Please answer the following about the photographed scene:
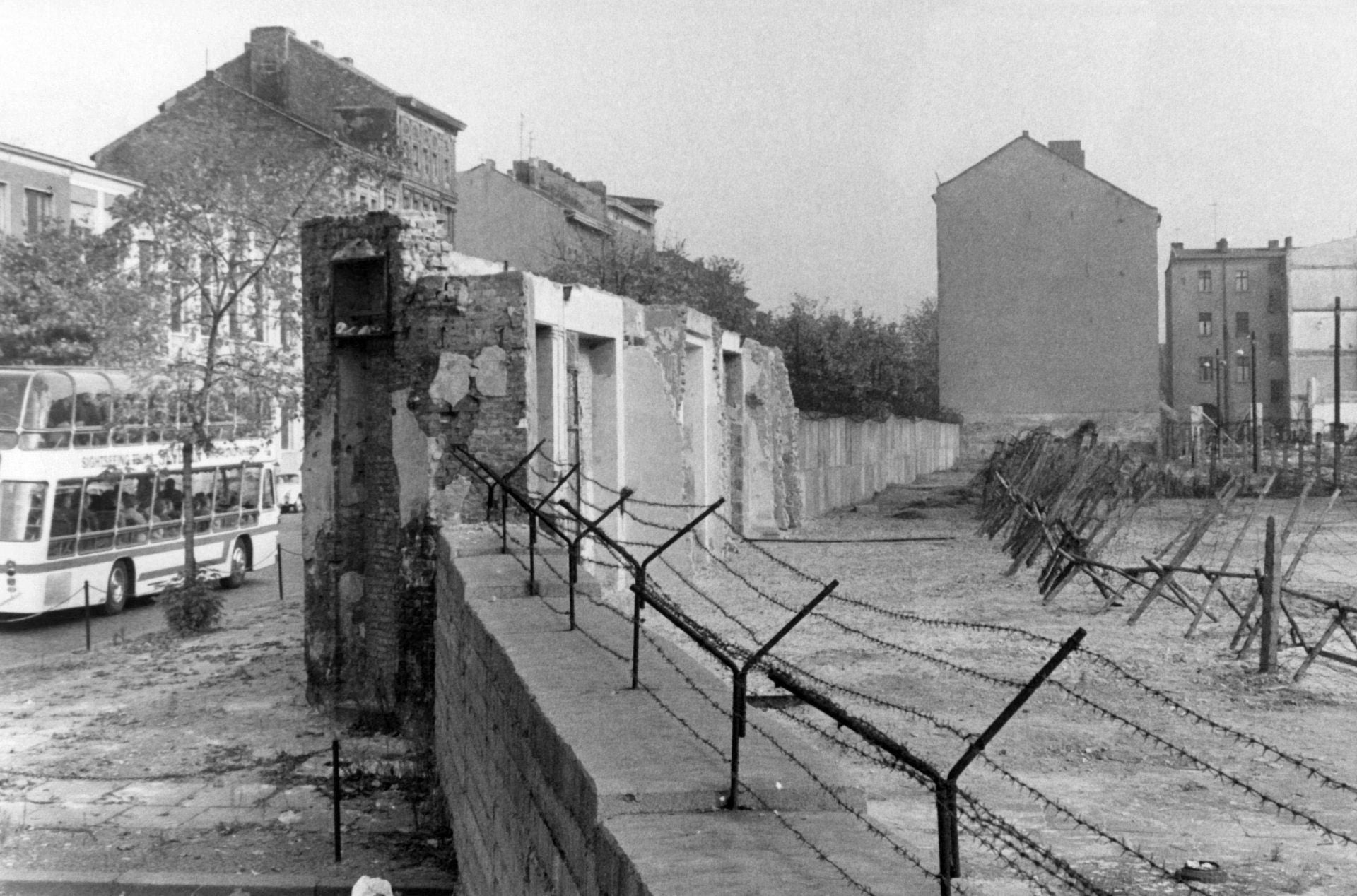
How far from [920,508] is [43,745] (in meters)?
26.9

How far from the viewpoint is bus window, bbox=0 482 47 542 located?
2078 centimetres

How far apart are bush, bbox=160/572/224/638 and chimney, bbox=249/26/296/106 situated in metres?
30.1

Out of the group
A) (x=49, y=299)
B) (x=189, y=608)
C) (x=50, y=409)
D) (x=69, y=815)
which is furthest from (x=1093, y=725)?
(x=49, y=299)

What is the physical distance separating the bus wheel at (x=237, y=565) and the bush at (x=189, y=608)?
6860mm

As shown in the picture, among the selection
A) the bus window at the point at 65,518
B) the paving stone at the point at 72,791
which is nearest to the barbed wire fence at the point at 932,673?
the paving stone at the point at 72,791

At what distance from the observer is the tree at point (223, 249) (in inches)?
805

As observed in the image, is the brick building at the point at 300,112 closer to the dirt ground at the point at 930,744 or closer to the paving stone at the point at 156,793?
the dirt ground at the point at 930,744

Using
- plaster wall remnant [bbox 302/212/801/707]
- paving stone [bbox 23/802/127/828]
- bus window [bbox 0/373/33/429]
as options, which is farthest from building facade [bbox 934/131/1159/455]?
paving stone [bbox 23/802/127/828]

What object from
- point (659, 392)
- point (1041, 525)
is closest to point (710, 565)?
point (659, 392)

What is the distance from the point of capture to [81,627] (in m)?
22.1

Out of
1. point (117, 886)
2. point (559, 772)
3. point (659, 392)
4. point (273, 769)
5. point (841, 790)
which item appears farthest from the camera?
point (659, 392)

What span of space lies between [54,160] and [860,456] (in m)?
22.1

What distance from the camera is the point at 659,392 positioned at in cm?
2053

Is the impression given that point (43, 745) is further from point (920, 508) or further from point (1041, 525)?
point (920, 508)
